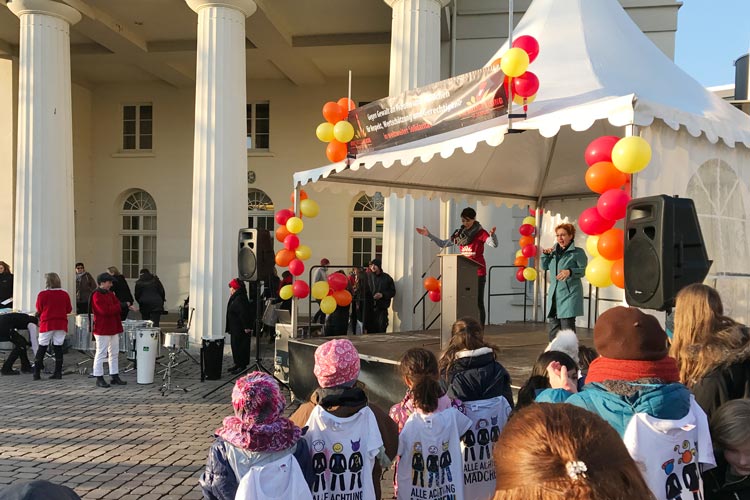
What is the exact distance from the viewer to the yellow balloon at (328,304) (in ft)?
29.2

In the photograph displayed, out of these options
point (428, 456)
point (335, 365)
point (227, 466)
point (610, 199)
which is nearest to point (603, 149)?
point (610, 199)

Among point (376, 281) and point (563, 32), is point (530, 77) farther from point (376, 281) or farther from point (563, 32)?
point (376, 281)

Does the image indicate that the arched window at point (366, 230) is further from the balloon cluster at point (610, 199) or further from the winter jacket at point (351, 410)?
the winter jacket at point (351, 410)

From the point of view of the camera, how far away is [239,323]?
9438 millimetres

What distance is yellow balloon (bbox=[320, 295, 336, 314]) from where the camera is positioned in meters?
8.89

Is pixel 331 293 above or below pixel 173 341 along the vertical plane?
above

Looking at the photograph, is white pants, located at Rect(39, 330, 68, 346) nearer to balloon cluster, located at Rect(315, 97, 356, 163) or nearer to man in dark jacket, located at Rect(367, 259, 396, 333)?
man in dark jacket, located at Rect(367, 259, 396, 333)

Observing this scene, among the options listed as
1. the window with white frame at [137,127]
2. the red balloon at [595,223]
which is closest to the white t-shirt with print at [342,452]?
the red balloon at [595,223]

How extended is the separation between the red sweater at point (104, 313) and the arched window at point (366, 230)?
9.45m

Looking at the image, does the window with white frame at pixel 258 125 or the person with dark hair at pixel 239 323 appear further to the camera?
the window with white frame at pixel 258 125

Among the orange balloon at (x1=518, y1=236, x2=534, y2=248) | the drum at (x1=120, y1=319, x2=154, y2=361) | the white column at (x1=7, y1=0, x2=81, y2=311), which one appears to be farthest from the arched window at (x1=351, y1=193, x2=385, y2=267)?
the drum at (x1=120, y1=319, x2=154, y2=361)

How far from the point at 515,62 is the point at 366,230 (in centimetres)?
1235

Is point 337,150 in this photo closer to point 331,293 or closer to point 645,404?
point 331,293

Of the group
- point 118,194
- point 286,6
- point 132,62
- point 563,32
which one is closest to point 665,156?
point 563,32
